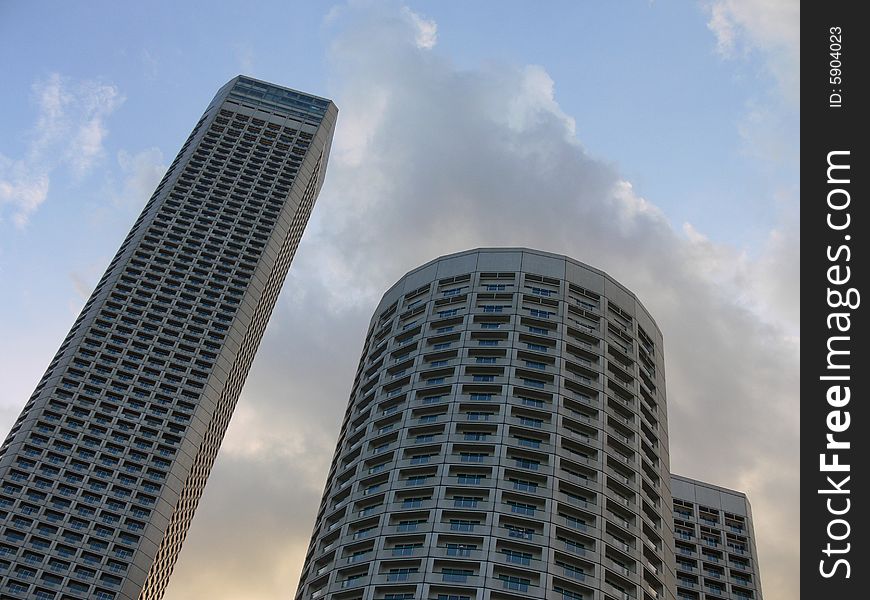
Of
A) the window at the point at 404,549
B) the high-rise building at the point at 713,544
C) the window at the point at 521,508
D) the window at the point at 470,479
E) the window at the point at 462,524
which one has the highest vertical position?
the high-rise building at the point at 713,544

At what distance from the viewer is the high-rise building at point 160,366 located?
376 feet

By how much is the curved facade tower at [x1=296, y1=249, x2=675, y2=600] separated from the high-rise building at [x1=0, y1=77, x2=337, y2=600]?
124 ft

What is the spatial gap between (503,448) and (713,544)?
55.3 meters

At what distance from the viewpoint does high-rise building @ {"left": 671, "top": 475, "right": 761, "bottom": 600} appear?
118 metres

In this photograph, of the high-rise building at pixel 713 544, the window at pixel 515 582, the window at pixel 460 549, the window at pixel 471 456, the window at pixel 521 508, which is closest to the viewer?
the window at pixel 515 582

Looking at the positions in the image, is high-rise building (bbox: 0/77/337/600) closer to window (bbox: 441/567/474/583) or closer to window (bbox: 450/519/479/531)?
window (bbox: 450/519/479/531)

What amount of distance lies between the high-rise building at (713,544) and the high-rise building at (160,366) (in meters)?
68.5

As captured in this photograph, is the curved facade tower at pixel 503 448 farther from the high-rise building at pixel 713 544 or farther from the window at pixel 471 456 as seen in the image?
the high-rise building at pixel 713 544

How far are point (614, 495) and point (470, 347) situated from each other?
20488mm

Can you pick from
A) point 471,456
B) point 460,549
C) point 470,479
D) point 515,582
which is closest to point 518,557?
point 515,582

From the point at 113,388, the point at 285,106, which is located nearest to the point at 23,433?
the point at 113,388

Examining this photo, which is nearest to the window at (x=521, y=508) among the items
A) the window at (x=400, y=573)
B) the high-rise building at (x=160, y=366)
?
the window at (x=400, y=573)

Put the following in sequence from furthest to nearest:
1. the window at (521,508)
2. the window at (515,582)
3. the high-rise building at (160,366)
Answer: the high-rise building at (160,366), the window at (521,508), the window at (515,582)
